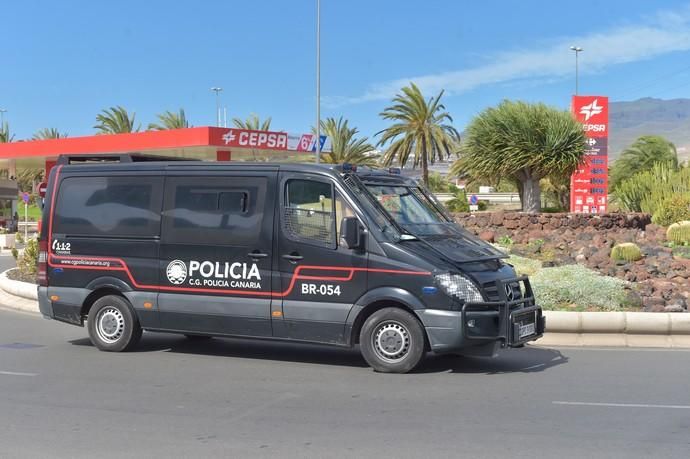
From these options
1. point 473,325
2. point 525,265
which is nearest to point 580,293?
point 525,265

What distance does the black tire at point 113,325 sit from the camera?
1068 centimetres

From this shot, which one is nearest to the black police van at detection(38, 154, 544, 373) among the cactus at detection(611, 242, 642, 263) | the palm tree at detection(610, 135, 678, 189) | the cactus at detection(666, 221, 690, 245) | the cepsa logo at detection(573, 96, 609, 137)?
the cactus at detection(611, 242, 642, 263)

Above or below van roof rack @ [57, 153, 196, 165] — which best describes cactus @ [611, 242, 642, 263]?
below

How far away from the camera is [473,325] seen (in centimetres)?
886

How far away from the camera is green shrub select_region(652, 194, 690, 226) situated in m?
25.9

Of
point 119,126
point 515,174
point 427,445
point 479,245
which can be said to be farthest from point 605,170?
point 119,126

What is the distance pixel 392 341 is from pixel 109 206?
4185mm

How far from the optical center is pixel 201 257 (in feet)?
33.1

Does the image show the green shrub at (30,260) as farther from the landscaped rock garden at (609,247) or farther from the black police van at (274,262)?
the landscaped rock garden at (609,247)

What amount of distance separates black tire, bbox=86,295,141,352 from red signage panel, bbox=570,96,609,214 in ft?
82.5

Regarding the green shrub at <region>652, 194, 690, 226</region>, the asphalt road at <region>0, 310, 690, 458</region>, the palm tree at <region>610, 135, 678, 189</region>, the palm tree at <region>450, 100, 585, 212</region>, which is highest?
the palm tree at <region>610, 135, 678, 189</region>

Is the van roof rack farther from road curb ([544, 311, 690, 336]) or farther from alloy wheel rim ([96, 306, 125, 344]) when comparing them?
road curb ([544, 311, 690, 336])

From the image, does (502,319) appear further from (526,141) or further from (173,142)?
(173,142)

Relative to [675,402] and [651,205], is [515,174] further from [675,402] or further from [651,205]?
[675,402]
